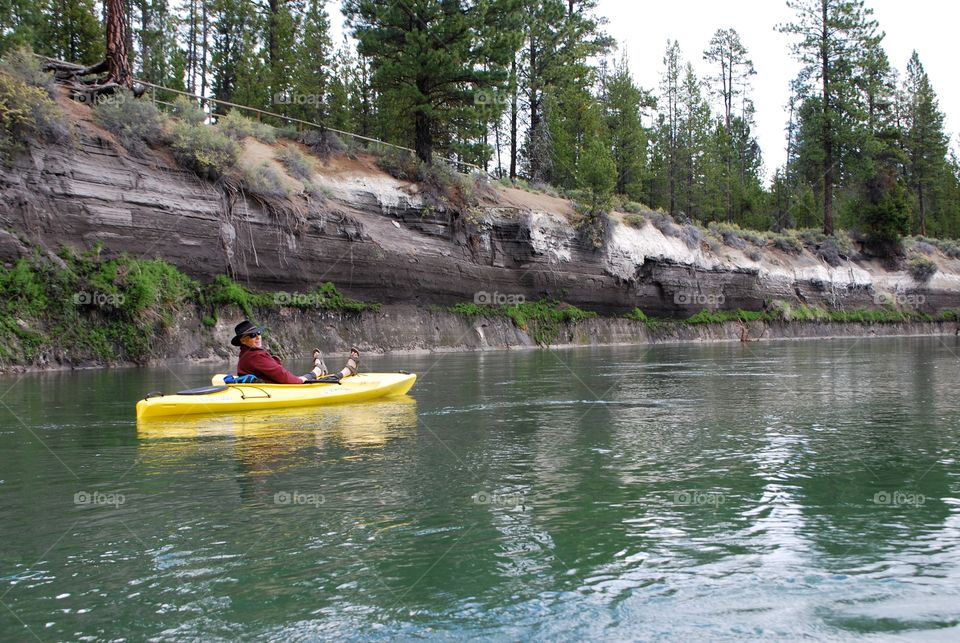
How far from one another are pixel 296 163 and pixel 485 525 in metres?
26.3

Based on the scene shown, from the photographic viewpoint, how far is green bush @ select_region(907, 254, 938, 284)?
55.1 metres

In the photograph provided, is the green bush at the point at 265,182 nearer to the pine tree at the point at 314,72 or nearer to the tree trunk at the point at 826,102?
the pine tree at the point at 314,72

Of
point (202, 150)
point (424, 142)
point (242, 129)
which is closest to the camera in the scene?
point (202, 150)

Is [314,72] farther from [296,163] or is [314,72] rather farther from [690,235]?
[690,235]

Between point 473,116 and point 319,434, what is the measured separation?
2383 cm

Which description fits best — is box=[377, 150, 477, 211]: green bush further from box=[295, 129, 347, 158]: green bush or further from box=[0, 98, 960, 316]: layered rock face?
box=[295, 129, 347, 158]: green bush

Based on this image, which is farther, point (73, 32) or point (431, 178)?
point (73, 32)

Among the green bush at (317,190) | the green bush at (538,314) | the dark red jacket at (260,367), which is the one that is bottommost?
the dark red jacket at (260,367)

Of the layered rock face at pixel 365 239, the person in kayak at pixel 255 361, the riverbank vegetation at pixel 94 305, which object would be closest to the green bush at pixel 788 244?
the layered rock face at pixel 365 239

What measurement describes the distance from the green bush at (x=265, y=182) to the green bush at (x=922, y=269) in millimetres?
45691

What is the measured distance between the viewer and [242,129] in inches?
1215

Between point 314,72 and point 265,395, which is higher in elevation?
point 314,72

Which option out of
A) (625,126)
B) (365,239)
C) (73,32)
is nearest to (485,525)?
(365,239)

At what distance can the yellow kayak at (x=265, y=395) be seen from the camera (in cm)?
1175
